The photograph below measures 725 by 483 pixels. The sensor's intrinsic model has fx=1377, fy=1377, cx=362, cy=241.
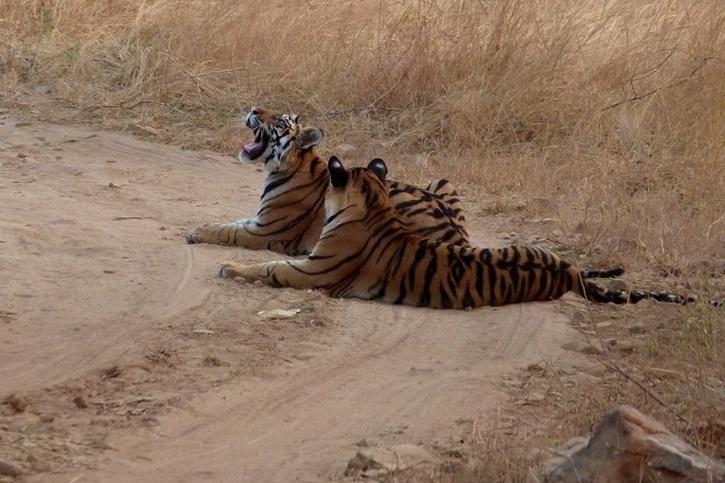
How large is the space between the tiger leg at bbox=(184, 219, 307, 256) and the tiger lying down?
82 centimetres

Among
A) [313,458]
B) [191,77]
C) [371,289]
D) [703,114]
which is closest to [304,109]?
[191,77]

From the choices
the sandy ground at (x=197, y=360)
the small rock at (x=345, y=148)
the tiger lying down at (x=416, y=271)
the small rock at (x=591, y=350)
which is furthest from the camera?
the small rock at (x=345, y=148)

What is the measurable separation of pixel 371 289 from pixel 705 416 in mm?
2658

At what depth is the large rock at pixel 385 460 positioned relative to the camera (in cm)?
427

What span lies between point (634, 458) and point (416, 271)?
307 cm

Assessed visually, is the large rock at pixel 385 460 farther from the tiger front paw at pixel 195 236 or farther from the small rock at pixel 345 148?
the small rock at pixel 345 148

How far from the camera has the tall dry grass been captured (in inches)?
384

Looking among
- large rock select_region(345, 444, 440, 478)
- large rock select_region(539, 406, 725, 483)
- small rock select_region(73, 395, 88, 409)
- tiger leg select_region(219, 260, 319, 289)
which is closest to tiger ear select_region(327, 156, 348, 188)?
tiger leg select_region(219, 260, 319, 289)

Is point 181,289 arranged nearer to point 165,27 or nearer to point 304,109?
point 304,109

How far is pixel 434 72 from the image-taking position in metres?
11.2

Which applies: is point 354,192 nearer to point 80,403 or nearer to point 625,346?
point 625,346

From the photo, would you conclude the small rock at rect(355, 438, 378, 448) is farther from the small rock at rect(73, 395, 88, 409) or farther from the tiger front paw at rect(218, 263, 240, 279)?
the tiger front paw at rect(218, 263, 240, 279)

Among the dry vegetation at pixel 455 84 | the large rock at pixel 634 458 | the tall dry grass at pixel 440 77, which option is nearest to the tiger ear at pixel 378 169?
the dry vegetation at pixel 455 84

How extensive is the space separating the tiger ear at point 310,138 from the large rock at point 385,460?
3912 millimetres
